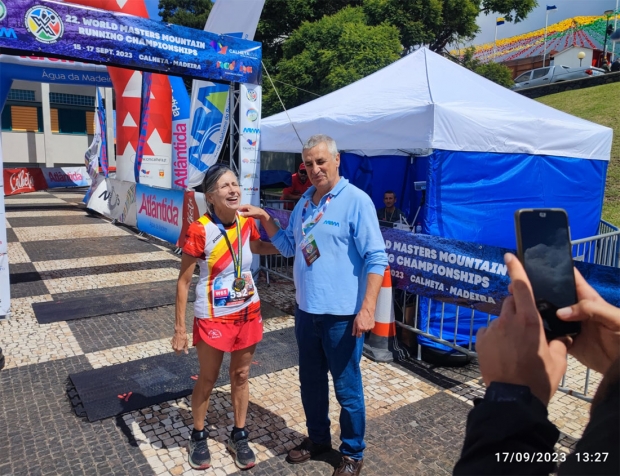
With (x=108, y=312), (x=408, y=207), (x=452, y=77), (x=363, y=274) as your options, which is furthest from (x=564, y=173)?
(x=108, y=312)

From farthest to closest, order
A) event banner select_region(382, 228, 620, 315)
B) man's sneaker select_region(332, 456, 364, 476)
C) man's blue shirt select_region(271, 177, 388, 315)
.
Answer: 1. event banner select_region(382, 228, 620, 315)
2. man's sneaker select_region(332, 456, 364, 476)
3. man's blue shirt select_region(271, 177, 388, 315)

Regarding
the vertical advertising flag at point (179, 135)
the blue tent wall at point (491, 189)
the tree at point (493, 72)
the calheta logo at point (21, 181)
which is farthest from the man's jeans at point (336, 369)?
the calheta logo at point (21, 181)

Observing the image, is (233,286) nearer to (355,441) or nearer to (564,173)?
(355,441)

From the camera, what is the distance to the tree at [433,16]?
1753 centimetres

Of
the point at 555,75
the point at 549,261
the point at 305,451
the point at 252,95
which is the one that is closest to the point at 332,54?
the point at 252,95

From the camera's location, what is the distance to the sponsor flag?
330 inches

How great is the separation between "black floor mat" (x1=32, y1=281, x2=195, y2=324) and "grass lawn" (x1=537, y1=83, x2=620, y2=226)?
10905 mm

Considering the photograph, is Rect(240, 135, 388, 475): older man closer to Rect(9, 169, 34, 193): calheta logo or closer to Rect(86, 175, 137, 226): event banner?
Rect(86, 175, 137, 226): event banner

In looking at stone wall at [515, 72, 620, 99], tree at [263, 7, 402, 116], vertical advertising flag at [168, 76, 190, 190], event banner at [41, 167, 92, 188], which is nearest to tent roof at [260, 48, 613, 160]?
vertical advertising flag at [168, 76, 190, 190]

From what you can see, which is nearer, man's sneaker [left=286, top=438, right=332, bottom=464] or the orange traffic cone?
man's sneaker [left=286, top=438, right=332, bottom=464]

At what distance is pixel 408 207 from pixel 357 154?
1.61 m

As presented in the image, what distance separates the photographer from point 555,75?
28844 mm

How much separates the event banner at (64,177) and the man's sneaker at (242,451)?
815 inches

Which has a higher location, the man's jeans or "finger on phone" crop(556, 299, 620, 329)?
"finger on phone" crop(556, 299, 620, 329)
